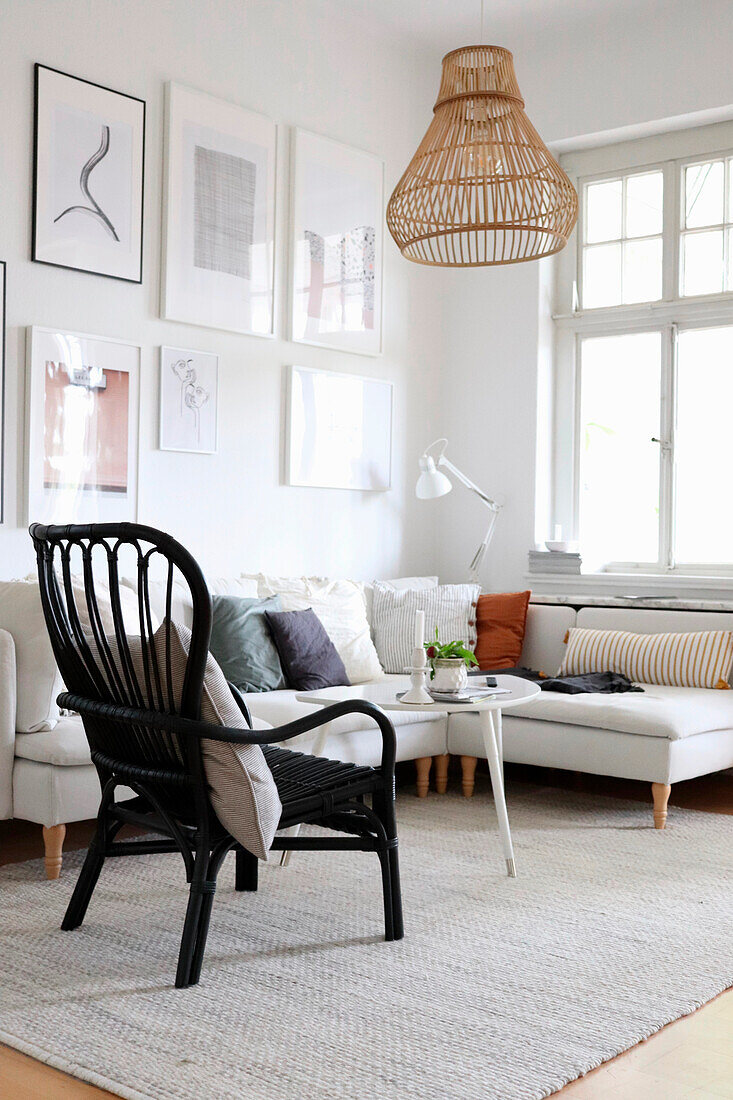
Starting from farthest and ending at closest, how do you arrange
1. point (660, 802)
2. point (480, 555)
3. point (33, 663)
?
point (480, 555), point (660, 802), point (33, 663)

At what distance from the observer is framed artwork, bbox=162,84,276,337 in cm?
464

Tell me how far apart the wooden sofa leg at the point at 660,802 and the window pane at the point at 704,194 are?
2.76 metres

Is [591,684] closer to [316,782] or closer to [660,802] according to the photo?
[660,802]

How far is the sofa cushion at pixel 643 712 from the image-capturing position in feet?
12.9

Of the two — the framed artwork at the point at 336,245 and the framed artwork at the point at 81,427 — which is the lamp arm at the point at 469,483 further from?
the framed artwork at the point at 81,427

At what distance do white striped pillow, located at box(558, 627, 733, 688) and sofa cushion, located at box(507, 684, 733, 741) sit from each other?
0.61ft

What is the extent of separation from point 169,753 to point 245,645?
1.73m

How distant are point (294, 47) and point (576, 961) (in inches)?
163

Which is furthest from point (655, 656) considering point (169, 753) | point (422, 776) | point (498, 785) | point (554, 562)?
point (169, 753)

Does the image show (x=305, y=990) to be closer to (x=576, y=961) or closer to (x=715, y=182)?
(x=576, y=961)

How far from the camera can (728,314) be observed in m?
5.27

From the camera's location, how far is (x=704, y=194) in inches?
211

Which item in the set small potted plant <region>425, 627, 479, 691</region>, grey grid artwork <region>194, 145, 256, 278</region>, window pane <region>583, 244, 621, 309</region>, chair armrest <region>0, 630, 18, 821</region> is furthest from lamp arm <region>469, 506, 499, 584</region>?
chair armrest <region>0, 630, 18, 821</region>

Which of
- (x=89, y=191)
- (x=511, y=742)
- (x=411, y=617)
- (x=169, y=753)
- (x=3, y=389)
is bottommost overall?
(x=511, y=742)
